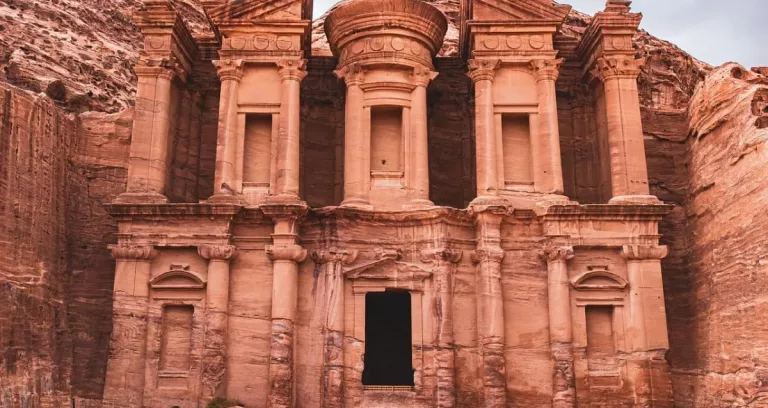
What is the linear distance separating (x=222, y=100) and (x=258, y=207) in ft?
10.4

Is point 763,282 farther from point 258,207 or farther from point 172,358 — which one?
point 172,358

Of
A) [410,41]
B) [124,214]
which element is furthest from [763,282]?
[124,214]

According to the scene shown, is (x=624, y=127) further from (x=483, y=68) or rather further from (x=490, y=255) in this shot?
(x=490, y=255)

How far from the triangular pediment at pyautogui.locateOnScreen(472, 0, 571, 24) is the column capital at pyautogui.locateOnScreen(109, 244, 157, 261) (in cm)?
1011

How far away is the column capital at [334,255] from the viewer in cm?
1789

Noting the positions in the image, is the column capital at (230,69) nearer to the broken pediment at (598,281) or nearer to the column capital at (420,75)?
the column capital at (420,75)

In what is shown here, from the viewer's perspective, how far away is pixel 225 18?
64.3 ft

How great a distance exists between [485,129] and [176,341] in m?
9.03

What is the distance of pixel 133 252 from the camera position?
1764 cm

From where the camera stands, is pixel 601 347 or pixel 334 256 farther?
pixel 334 256

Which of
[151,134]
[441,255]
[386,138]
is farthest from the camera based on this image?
[386,138]

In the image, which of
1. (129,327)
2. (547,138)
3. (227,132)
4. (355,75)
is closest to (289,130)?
(227,132)

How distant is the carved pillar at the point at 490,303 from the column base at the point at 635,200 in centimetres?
279

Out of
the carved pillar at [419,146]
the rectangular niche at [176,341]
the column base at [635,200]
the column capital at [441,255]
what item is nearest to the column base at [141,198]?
the rectangular niche at [176,341]
